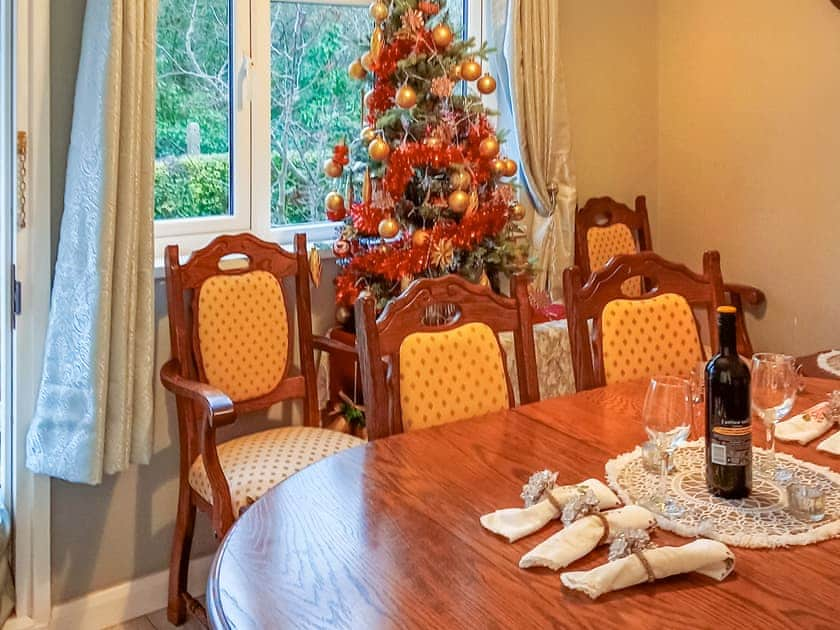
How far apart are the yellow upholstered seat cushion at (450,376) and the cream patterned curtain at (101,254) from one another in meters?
0.89

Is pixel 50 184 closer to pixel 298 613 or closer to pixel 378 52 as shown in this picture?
pixel 378 52

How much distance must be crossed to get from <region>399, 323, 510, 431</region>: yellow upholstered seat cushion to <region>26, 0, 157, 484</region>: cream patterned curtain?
89 cm

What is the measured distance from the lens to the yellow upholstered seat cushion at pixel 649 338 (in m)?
2.50

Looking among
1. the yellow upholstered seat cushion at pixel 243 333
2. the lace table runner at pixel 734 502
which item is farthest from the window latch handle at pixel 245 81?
the lace table runner at pixel 734 502

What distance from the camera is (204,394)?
98.0 inches

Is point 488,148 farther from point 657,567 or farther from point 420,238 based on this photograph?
point 657,567

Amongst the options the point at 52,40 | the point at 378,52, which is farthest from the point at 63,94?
the point at 378,52

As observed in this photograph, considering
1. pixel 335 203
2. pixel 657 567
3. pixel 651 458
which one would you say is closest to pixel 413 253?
pixel 335 203

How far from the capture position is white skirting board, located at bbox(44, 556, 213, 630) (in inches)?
111

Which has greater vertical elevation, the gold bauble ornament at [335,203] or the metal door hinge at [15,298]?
the gold bauble ornament at [335,203]

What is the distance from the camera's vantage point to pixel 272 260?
302 cm

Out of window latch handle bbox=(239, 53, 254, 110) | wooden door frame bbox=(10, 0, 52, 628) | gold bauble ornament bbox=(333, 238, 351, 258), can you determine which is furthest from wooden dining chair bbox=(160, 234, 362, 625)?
window latch handle bbox=(239, 53, 254, 110)

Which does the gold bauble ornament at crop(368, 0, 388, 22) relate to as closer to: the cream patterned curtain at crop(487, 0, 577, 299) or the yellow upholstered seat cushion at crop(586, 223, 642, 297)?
the cream patterned curtain at crop(487, 0, 577, 299)

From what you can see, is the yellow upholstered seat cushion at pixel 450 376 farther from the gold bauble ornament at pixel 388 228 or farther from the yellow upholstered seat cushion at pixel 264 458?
the gold bauble ornament at pixel 388 228
